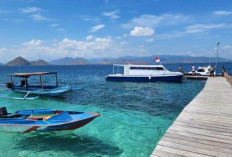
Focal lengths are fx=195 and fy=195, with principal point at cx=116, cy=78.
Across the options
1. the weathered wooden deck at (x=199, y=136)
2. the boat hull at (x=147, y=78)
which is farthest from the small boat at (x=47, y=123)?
the boat hull at (x=147, y=78)

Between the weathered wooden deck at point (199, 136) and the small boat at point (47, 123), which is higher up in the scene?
the weathered wooden deck at point (199, 136)

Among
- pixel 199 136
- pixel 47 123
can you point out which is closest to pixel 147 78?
pixel 47 123

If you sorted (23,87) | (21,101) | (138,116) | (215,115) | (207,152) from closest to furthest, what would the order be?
(207,152)
(215,115)
(138,116)
(21,101)
(23,87)

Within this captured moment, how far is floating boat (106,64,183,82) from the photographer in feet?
128

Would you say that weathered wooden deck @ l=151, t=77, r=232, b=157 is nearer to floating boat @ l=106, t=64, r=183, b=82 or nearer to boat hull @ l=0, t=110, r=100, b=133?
boat hull @ l=0, t=110, r=100, b=133

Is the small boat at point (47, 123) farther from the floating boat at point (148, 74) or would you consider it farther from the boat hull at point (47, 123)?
the floating boat at point (148, 74)

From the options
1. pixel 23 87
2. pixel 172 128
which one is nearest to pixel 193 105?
pixel 172 128

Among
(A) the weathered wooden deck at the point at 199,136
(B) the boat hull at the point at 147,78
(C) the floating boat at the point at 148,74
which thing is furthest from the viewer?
(C) the floating boat at the point at 148,74

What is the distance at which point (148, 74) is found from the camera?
133 ft

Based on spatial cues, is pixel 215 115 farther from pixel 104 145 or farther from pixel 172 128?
pixel 104 145

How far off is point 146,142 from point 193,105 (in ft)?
13.7

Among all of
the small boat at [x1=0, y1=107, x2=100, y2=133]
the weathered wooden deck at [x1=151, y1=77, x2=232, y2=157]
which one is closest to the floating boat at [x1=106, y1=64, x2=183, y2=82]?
the weathered wooden deck at [x1=151, y1=77, x2=232, y2=157]

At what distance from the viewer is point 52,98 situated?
1024 inches

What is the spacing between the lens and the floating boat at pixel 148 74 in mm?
39156
